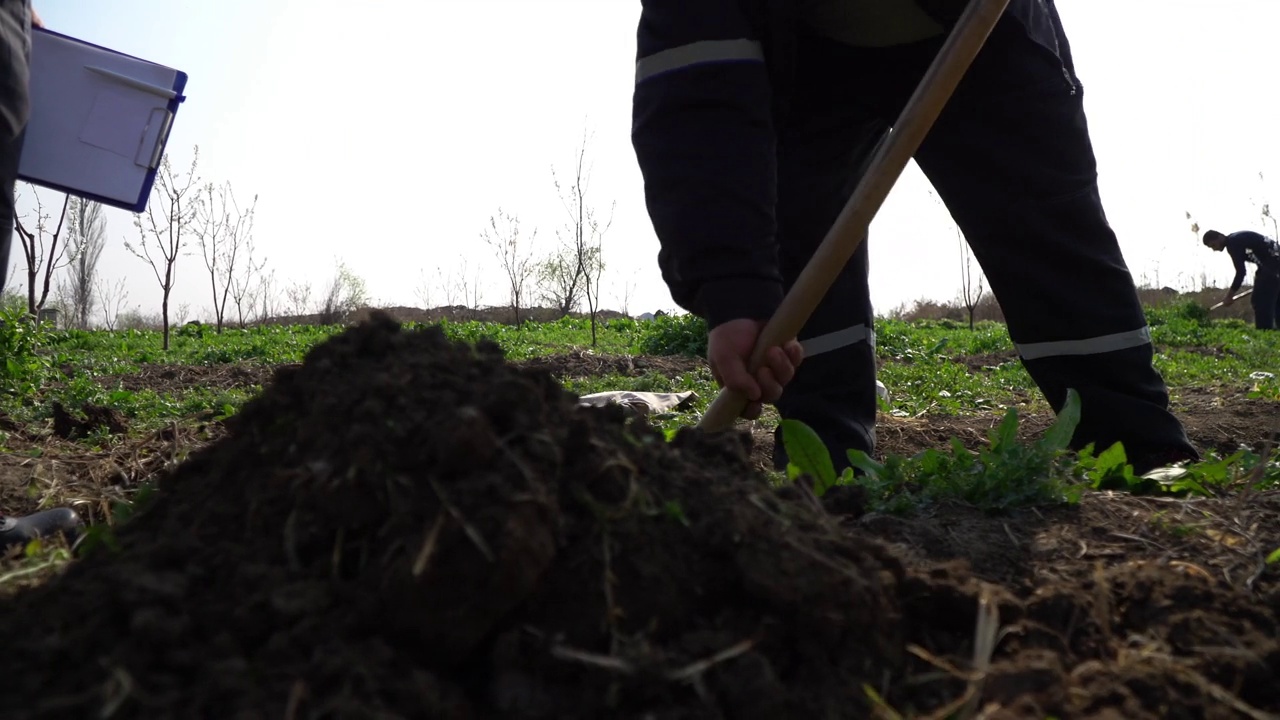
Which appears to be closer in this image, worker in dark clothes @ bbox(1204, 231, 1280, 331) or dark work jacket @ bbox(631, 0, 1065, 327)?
dark work jacket @ bbox(631, 0, 1065, 327)

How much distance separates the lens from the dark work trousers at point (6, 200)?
2625 millimetres

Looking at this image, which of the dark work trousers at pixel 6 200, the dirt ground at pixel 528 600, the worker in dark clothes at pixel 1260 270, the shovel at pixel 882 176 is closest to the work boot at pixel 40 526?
the dark work trousers at pixel 6 200

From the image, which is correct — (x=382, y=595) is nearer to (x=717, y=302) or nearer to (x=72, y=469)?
(x=717, y=302)

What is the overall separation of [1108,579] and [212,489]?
1.44 m

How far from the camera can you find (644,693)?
0.99 m

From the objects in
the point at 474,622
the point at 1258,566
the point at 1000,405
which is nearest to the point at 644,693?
the point at 474,622

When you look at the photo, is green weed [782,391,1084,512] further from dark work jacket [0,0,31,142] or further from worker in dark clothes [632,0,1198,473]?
dark work jacket [0,0,31,142]

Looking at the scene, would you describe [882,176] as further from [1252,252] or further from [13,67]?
[1252,252]

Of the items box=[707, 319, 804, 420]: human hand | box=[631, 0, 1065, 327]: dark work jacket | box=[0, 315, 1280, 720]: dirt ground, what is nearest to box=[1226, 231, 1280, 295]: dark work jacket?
box=[631, 0, 1065, 327]: dark work jacket

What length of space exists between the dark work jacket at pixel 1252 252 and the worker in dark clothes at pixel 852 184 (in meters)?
14.1

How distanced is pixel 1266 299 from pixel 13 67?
656 inches

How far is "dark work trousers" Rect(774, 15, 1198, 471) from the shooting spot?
2.84 meters

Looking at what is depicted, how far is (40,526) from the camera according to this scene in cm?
213

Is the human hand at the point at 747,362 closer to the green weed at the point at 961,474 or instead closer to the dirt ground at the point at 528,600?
the green weed at the point at 961,474
